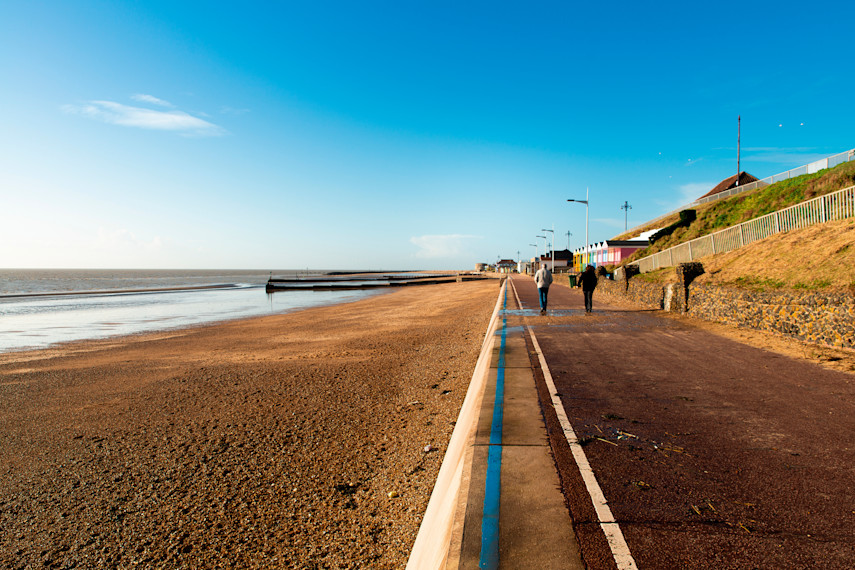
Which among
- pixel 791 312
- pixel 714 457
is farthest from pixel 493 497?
pixel 791 312

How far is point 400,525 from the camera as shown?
12.7 ft

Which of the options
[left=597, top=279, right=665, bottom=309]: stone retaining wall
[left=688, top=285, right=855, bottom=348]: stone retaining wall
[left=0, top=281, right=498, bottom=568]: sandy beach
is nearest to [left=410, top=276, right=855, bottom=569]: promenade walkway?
[left=0, top=281, right=498, bottom=568]: sandy beach

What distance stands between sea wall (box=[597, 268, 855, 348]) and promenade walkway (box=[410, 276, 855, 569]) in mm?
1874

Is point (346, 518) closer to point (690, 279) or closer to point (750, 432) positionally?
point (750, 432)

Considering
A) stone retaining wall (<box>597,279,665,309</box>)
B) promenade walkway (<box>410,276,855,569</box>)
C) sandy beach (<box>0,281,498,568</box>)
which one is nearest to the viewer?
promenade walkway (<box>410,276,855,569</box>)

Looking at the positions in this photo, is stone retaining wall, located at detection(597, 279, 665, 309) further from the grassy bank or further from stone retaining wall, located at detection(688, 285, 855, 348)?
the grassy bank

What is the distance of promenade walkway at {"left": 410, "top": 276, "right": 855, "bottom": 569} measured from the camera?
2648 millimetres

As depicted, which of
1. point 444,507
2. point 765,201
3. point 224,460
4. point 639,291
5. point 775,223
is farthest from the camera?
point 765,201

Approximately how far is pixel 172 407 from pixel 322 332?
9.47 metres

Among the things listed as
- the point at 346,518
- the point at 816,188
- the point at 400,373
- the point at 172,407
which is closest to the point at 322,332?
the point at 400,373

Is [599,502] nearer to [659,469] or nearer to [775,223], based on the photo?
[659,469]

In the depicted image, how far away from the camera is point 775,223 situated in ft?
53.7

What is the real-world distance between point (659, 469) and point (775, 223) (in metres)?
17.6

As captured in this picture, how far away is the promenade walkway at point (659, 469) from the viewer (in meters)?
2.65
